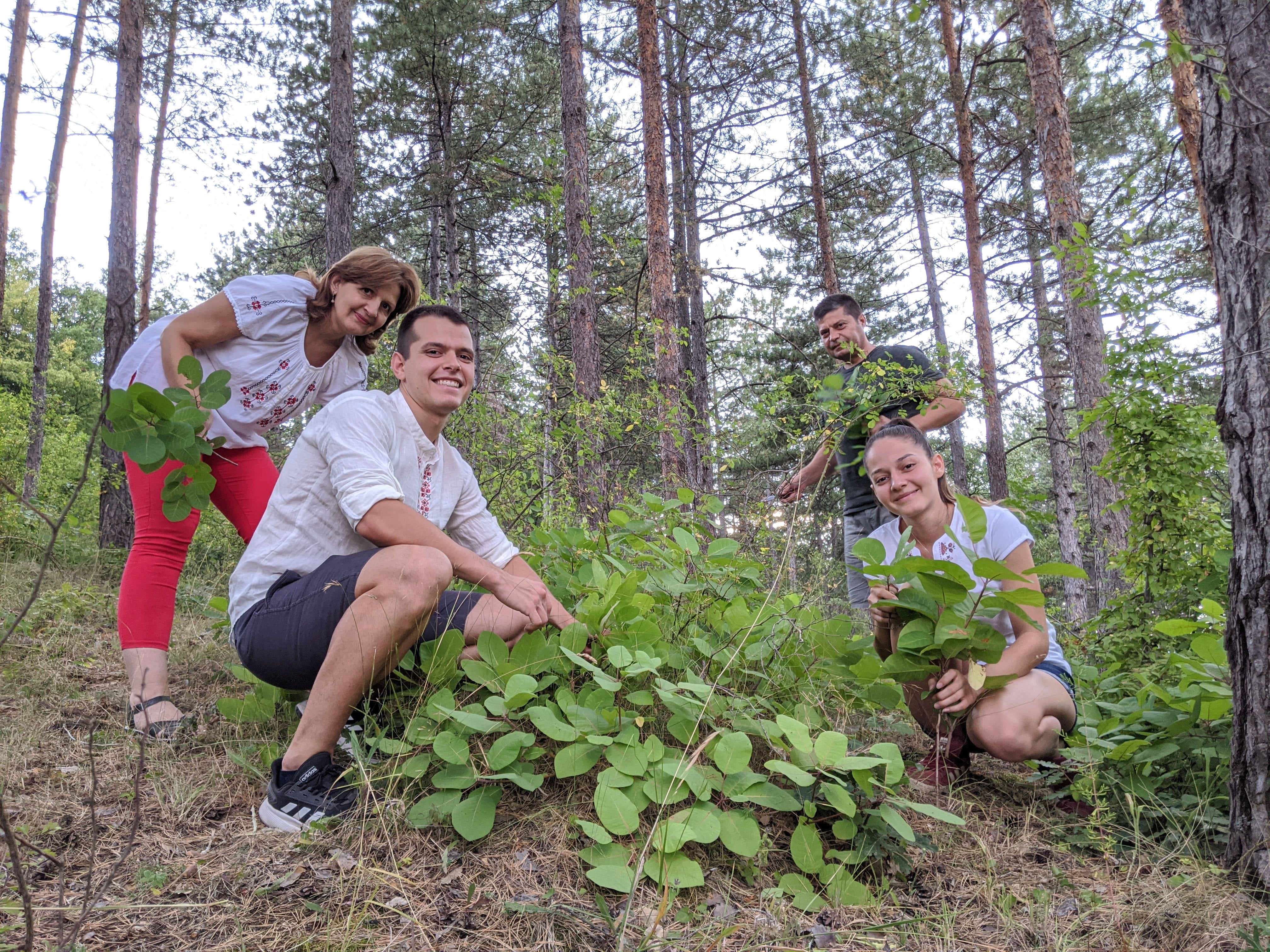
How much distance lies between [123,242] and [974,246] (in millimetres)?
10305

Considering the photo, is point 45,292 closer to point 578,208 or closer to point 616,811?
point 578,208

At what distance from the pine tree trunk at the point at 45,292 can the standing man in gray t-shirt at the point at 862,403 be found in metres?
12.2

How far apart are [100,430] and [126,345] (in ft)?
17.8

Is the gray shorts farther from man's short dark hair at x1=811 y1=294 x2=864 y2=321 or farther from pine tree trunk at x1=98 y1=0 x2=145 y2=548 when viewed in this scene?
pine tree trunk at x1=98 y1=0 x2=145 y2=548

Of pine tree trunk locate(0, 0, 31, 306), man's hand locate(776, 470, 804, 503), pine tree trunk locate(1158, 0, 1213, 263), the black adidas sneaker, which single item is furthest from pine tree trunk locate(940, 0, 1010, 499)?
pine tree trunk locate(0, 0, 31, 306)

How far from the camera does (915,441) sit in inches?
91.4

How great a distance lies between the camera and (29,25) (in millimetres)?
9820

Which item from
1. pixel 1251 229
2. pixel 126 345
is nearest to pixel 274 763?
pixel 1251 229

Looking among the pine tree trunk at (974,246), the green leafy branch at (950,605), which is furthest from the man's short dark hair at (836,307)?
the pine tree trunk at (974,246)

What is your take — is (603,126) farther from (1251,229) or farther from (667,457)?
(1251,229)

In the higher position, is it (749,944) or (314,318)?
(314,318)

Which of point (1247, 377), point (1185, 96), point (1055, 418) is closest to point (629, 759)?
point (1247, 377)

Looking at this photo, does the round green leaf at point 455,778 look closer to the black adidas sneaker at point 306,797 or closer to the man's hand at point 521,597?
the black adidas sneaker at point 306,797

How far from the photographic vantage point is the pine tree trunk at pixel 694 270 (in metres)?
8.87
